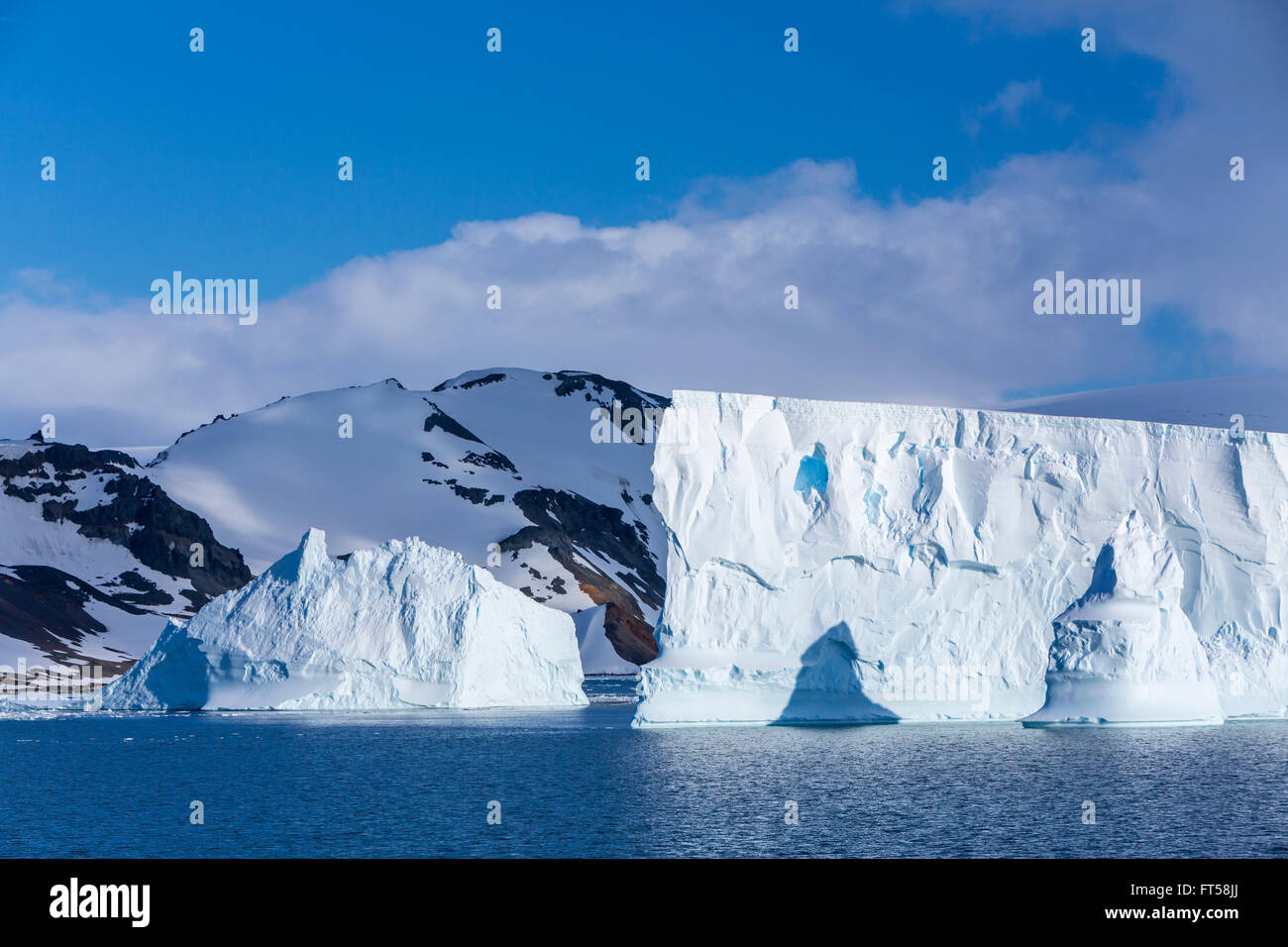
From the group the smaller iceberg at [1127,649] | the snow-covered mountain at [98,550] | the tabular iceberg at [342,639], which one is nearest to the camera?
the smaller iceberg at [1127,649]

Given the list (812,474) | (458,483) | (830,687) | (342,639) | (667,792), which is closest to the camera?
(667,792)

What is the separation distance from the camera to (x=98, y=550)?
3541 inches

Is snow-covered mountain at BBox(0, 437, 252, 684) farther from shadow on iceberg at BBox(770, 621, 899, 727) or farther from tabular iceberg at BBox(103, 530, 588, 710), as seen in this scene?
shadow on iceberg at BBox(770, 621, 899, 727)

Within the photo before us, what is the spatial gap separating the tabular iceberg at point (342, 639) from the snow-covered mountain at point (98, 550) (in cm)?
3303

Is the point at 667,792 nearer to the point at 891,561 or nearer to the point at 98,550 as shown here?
the point at 891,561

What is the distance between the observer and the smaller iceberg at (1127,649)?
27.4 meters

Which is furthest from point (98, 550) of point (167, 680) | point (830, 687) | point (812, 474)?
point (830, 687)

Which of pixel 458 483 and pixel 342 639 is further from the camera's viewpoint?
pixel 458 483

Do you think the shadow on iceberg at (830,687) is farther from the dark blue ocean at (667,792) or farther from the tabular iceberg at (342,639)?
the tabular iceberg at (342,639)

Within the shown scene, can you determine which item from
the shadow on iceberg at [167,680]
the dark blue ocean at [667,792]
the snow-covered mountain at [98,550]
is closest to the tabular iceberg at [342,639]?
the shadow on iceberg at [167,680]

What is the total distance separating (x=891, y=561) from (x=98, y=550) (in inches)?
2928
